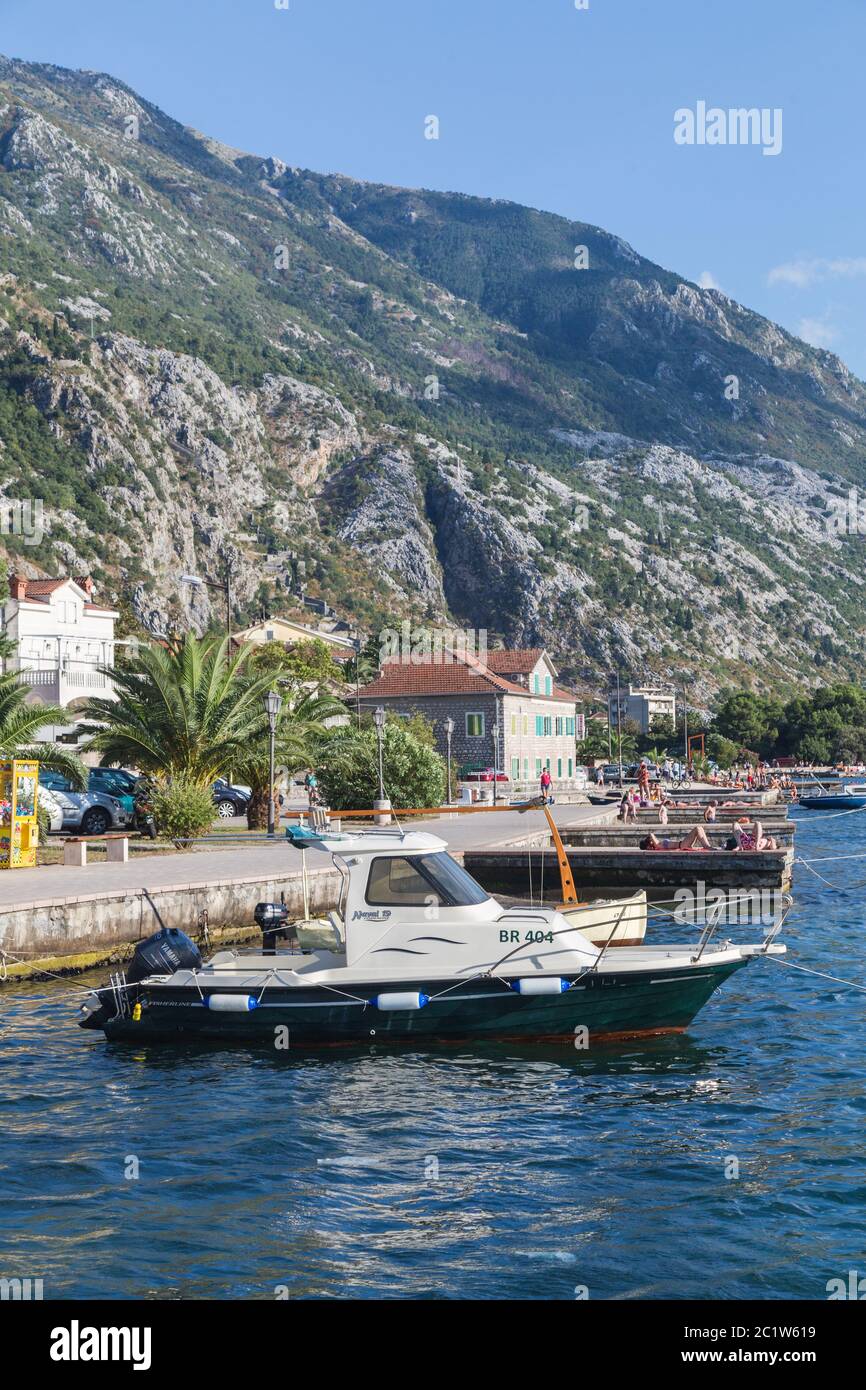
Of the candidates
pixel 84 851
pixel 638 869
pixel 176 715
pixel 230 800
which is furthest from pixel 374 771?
pixel 84 851

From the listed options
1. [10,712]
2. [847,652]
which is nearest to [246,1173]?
[10,712]

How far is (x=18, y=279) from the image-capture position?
146375 millimetres

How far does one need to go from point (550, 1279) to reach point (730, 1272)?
4.50 feet

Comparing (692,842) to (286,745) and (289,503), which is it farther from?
(289,503)

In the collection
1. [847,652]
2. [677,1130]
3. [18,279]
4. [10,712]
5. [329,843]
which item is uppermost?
[18,279]

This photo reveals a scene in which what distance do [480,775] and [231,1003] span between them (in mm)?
56649

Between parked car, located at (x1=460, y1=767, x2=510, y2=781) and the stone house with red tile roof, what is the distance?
0.37 meters

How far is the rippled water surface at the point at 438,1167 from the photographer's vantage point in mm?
8898

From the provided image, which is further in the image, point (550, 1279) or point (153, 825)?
point (153, 825)

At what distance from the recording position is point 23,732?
90.5 ft

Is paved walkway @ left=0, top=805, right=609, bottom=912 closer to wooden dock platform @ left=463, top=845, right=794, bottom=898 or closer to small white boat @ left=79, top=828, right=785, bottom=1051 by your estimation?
wooden dock platform @ left=463, top=845, right=794, bottom=898

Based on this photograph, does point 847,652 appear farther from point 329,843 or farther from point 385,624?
point 329,843

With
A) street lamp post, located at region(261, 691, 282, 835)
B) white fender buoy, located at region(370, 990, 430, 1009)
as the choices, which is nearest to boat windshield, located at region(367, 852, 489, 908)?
white fender buoy, located at region(370, 990, 430, 1009)

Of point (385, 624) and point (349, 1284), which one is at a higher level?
point (385, 624)
